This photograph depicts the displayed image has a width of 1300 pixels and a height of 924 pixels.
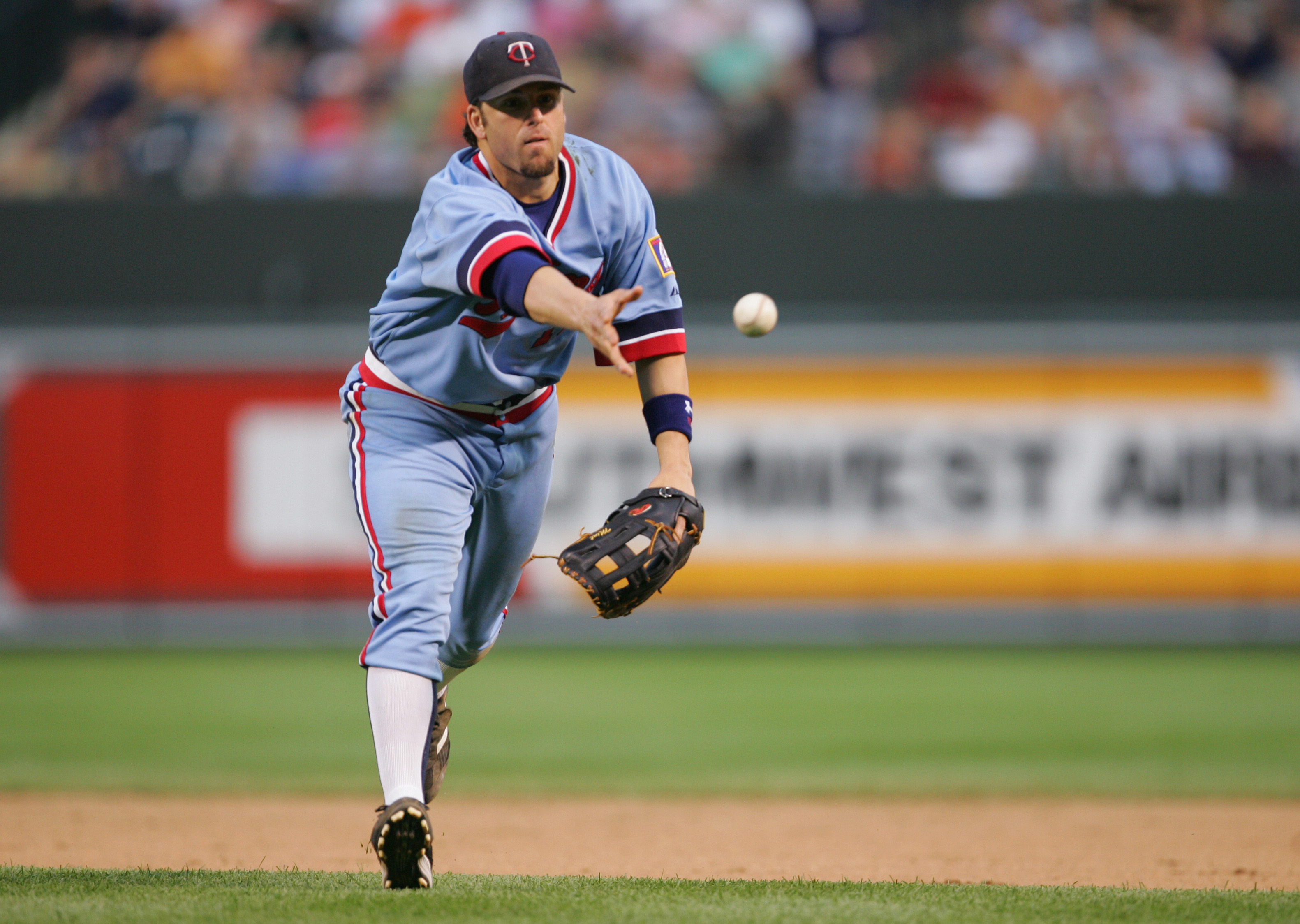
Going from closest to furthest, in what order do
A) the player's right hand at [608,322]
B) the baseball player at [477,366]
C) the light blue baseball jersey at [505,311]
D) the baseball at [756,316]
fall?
1. the player's right hand at [608,322]
2. the baseball player at [477,366]
3. the light blue baseball jersey at [505,311]
4. the baseball at [756,316]

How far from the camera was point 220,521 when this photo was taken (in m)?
10.1

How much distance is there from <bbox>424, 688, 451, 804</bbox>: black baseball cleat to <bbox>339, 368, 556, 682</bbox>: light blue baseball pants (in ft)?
0.67

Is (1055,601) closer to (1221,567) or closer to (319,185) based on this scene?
(1221,567)

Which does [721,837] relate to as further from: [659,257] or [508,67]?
[508,67]

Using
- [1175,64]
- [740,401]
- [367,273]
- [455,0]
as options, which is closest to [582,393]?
[740,401]

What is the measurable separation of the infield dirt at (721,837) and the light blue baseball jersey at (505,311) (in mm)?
1633

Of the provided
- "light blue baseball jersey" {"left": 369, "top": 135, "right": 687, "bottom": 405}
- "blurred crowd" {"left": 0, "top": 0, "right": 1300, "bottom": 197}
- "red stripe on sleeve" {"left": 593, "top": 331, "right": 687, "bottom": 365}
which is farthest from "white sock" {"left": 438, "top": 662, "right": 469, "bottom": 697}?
"blurred crowd" {"left": 0, "top": 0, "right": 1300, "bottom": 197}

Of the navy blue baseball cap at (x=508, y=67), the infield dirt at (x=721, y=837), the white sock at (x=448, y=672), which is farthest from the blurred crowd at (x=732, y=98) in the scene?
the navy blue baseball cap at (x=508, y=67)

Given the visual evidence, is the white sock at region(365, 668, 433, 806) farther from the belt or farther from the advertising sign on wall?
the advertising sign on wall

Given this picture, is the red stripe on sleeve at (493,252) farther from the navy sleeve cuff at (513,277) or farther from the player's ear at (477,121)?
the player's ear at (477,121)

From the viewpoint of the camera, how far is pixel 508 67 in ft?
11.1

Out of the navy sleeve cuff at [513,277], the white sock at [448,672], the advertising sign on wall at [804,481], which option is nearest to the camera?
the navy sleeve cuff at [513,277]

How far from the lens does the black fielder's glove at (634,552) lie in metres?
3.44

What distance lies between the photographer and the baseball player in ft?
11.0
